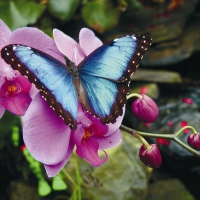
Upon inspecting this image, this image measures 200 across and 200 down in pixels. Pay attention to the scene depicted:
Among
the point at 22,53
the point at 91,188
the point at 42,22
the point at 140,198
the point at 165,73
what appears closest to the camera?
the point at 22,53

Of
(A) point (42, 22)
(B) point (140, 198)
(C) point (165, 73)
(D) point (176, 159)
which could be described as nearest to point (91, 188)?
(B) point (140, 198)

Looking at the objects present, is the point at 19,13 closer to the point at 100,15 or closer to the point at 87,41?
the point at 100,15

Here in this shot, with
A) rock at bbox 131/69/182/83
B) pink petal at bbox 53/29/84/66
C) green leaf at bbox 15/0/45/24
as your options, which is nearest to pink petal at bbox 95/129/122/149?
pink petal at bbox 53/29/84/66

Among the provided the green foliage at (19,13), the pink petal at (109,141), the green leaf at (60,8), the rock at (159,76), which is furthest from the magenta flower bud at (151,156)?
the rock at (159,76)

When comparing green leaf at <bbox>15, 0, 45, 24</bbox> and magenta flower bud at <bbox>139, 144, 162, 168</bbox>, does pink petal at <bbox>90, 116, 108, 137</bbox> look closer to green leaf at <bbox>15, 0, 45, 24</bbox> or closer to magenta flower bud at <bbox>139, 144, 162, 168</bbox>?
magenta flower bud at <bbox>139, 144, 162, 168</bbox>

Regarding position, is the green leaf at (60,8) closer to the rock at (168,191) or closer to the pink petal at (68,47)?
the rock at (168,191)

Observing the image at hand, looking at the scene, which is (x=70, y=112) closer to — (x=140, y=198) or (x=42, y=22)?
(x=140, y=198)
